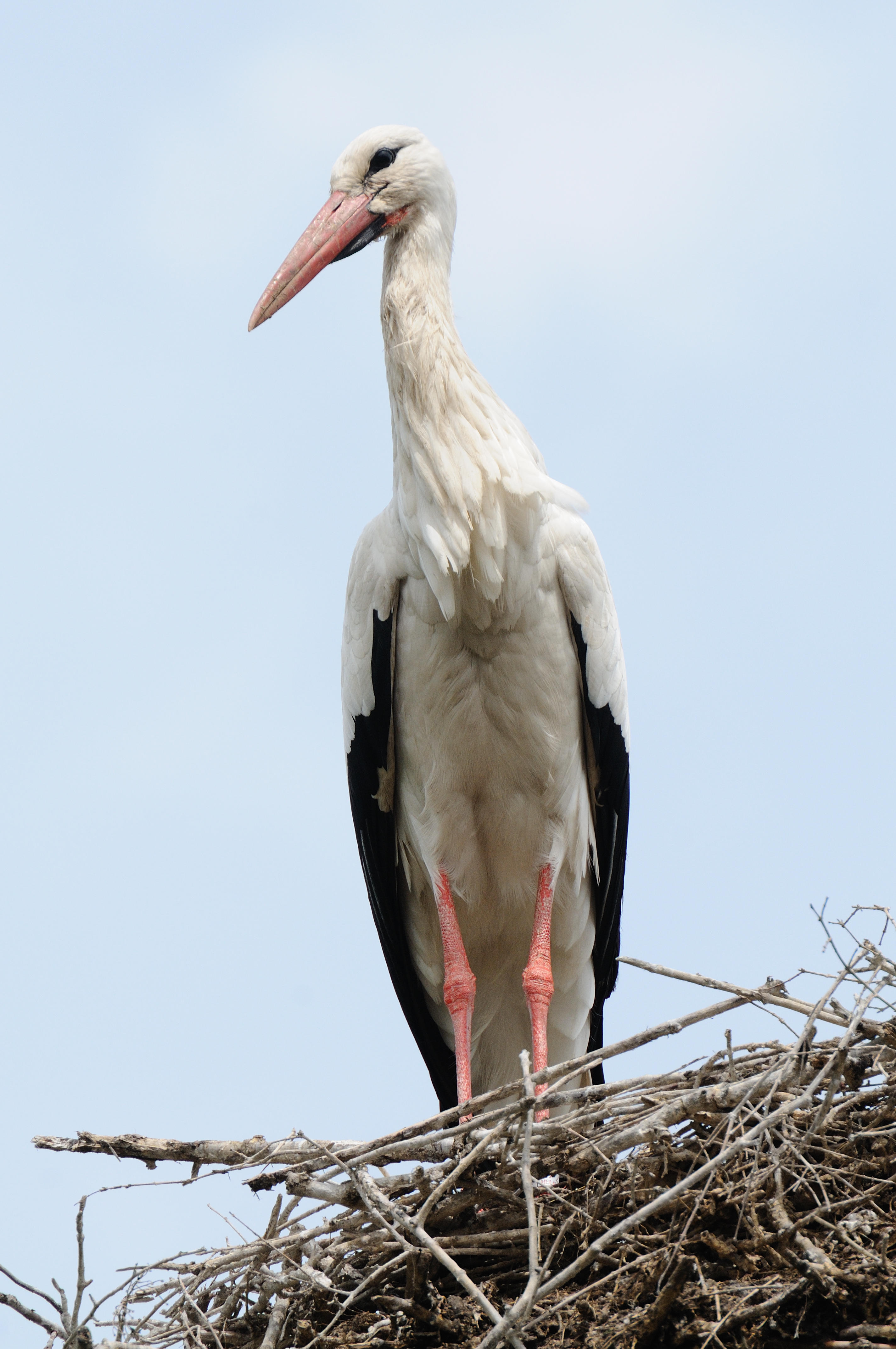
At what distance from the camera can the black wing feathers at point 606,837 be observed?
4613 millimetres

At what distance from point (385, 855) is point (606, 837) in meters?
0.68

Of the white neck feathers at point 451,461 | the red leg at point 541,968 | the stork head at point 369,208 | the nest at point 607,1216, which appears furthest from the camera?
the stork head at point 369,208

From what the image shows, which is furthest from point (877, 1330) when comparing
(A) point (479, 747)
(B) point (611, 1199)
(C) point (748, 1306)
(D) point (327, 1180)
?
(A) point (479, 747)

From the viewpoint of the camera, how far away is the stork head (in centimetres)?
477

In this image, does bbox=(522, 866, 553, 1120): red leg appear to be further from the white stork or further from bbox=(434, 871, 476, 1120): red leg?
bbox=(434, 871, 476, 1120): red leg

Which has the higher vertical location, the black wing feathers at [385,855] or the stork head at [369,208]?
the stork head at [369,208]

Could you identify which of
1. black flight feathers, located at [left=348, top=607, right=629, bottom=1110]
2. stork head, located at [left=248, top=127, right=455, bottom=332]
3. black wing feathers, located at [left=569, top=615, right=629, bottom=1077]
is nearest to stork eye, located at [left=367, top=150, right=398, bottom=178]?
stork head, located at [left=248, top=127, right=455, bottom=332]

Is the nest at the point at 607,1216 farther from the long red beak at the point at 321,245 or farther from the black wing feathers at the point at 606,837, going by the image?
the long red beak at the point at 321,245

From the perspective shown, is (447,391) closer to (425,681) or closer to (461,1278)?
(425,681)

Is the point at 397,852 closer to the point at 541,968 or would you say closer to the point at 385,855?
the point at 385,855

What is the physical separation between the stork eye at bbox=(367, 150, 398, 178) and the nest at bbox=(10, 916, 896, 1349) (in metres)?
2.80

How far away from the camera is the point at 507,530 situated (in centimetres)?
431

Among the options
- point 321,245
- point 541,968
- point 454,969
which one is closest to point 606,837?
point 541,968

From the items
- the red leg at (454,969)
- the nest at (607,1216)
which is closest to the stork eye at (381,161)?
the red leg at (454,969)
